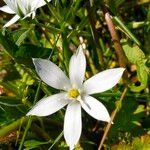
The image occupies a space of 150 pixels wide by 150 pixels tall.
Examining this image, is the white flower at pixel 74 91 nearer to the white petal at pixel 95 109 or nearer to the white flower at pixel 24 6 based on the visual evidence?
the white petal at pixel 95 109

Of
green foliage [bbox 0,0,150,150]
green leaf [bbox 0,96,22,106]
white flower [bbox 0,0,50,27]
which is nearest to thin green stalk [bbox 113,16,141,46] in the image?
green foliage [bbox 0,0,150,150]

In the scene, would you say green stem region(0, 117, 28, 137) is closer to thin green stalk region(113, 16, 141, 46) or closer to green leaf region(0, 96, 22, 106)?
green leaf region(0, 96, 22, 106)

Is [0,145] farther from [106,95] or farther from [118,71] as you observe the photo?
[118,71]

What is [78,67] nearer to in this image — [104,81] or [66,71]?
[104,81]

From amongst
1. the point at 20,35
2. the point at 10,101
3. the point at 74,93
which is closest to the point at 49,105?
the point at 74,93

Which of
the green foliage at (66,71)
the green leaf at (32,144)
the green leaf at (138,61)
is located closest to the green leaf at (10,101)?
the green foliage at (66,71)

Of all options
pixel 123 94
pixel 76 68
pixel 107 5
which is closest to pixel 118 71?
pixel 76 68
